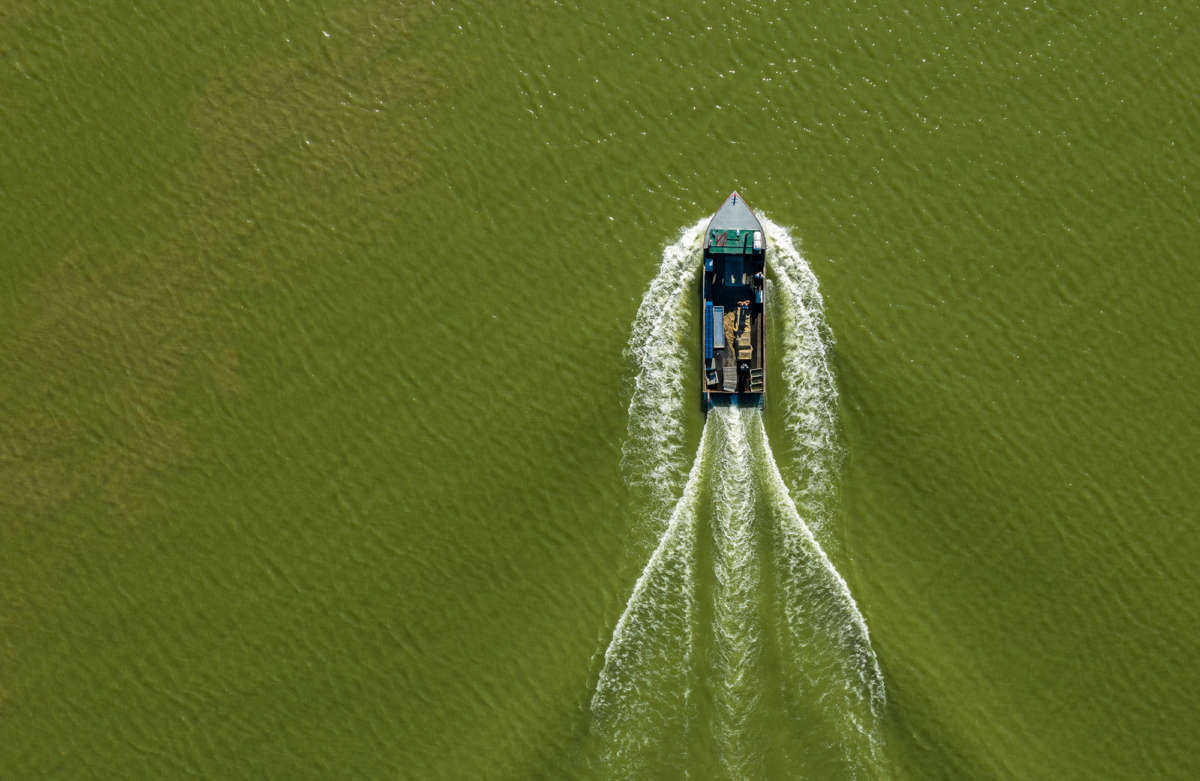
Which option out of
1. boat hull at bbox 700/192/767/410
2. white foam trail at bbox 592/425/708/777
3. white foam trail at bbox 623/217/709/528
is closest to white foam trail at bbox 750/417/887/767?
white foam trail at bbox 592/425/708/777

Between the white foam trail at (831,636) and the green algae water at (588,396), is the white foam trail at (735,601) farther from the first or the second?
the white foam trail at (831,636)

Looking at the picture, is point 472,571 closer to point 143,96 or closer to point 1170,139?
point 143,96

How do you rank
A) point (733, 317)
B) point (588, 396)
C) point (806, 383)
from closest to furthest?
point (733, 317), point (806, 383), point (588, 396)

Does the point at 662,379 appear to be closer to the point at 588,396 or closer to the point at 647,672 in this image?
the point at 588,396

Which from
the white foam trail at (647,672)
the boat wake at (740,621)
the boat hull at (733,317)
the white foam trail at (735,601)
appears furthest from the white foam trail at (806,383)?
the white foam trail at (647,672)

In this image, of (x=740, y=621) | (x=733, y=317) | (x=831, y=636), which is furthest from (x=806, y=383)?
(x=831, y=636)

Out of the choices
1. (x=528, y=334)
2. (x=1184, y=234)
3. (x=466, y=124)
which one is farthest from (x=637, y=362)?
(x=1184, y=234)

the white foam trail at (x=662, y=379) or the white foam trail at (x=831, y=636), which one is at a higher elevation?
the white foam trail at (x=662, y=379)
